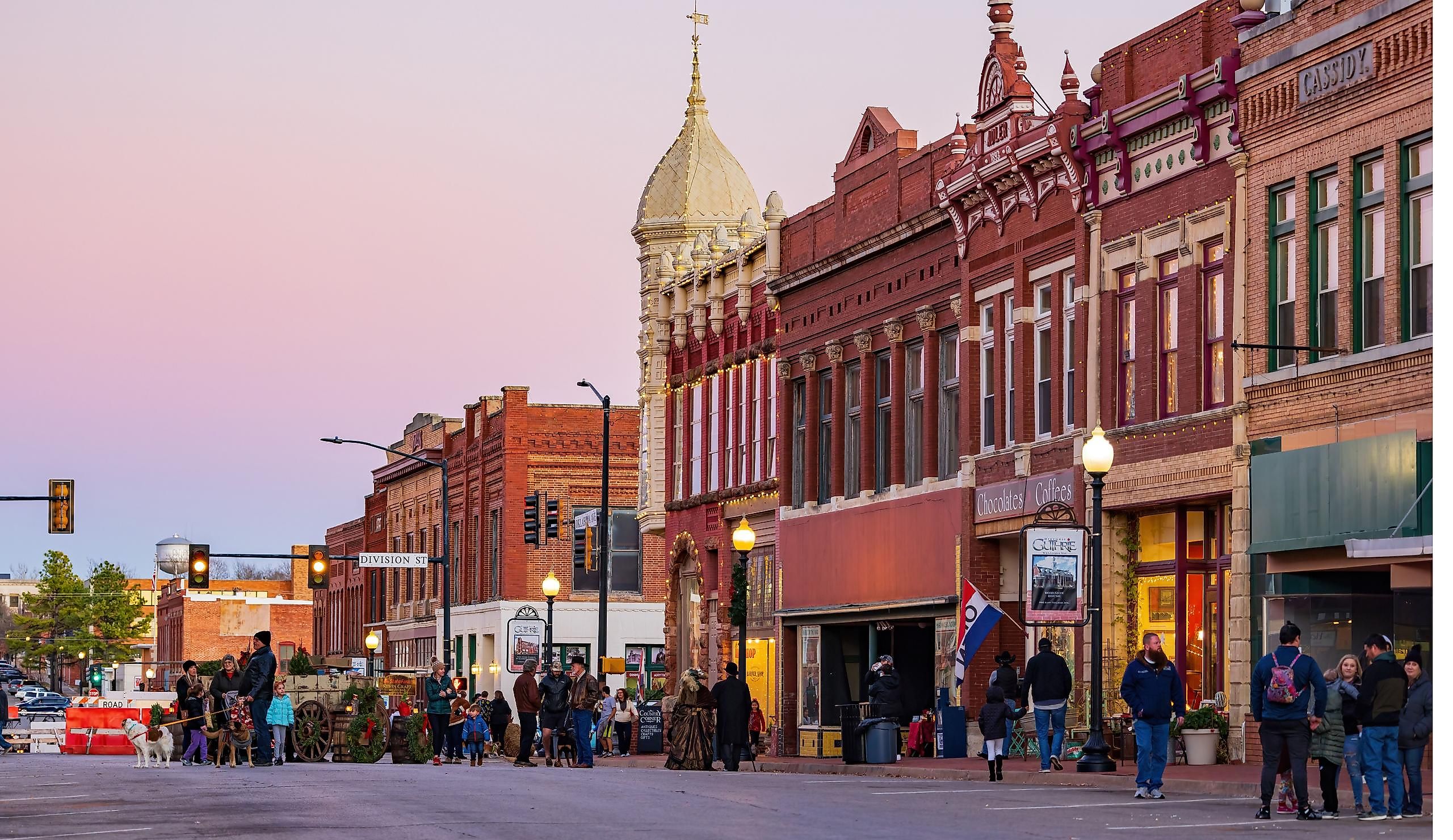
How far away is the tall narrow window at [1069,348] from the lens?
36.6 m

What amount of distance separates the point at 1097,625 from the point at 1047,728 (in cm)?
191

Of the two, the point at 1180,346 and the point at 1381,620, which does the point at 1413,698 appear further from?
the point at 1180,346

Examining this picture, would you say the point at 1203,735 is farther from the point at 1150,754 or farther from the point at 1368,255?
the point at 1150,754

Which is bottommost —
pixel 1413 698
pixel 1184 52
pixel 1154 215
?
pixel 1413 698

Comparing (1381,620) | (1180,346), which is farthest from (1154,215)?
(1381,620)

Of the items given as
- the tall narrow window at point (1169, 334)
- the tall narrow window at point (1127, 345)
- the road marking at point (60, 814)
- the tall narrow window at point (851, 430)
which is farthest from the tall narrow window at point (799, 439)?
the road marking at point (60, 814)

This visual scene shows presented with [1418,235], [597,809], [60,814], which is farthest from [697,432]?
[597,809]

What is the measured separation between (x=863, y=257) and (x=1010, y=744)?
486 inches

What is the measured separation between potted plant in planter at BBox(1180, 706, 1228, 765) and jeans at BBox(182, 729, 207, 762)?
1480 centimetres

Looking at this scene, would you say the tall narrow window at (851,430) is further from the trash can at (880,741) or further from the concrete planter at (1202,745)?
the concrete planter at (1202,745)

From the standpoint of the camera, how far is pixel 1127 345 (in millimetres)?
34844

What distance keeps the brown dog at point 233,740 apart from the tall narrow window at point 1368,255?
16709 mm

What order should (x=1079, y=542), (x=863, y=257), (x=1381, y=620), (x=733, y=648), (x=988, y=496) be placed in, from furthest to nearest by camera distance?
1. (x=733, y=648)
2. (x=863, y=257)
3. (x=988, y=496)
4. (x=1079, y=542)
5. (x=1381, y=620)

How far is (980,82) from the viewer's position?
130ft
